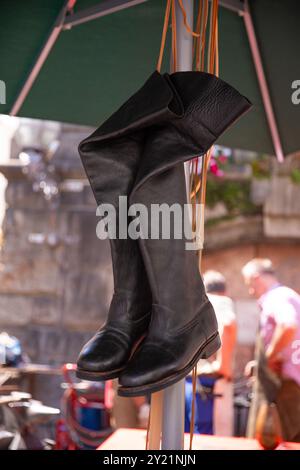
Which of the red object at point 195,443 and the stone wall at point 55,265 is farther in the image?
the stone wall at point 55,265

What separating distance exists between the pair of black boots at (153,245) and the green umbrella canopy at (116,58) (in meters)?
0.79

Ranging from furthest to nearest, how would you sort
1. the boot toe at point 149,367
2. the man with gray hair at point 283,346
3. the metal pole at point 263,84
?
the man with gray hair at point 283,346, the metal pole at point 263,84, the boot toe at point 149,367

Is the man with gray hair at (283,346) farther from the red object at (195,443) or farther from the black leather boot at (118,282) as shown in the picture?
the black leather boot at (118,282)

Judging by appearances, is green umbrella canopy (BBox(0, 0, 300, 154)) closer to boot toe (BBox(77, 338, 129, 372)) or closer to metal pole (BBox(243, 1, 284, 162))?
metal pole (BBox(243, 1, 284, 162))

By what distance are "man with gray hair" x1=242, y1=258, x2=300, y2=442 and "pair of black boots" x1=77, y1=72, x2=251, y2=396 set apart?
2.69m

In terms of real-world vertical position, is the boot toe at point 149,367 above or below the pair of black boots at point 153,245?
below

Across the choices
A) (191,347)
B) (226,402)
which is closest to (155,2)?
(191,347)

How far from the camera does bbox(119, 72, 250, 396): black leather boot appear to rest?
3.25 ft

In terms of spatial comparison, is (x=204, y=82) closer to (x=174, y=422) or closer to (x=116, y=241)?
(x=116, y=241)

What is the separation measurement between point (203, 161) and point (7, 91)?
1.11 m

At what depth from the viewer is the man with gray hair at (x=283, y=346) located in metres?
3.60

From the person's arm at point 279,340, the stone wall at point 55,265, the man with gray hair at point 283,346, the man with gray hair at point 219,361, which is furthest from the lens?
the stone wall at point 55,265

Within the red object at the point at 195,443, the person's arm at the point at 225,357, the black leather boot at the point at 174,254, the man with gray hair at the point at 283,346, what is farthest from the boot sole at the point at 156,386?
the person's arm at the point at 225,357
